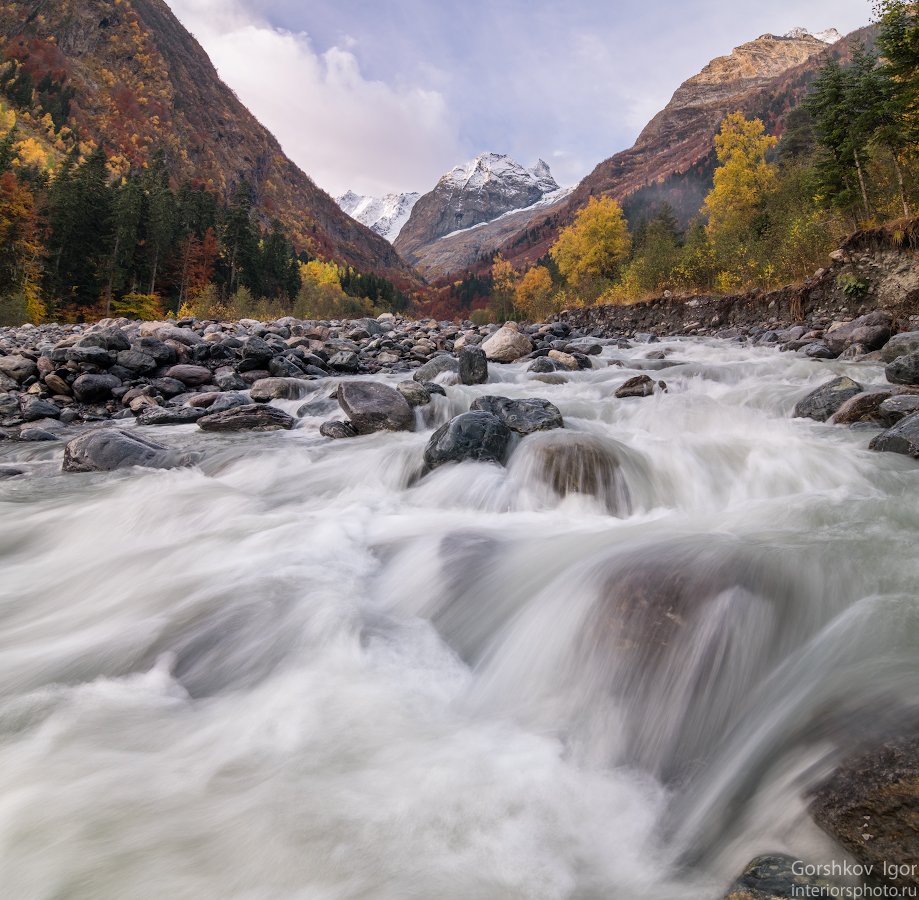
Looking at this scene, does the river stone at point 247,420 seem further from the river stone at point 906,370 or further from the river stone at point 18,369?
the river stone at point 906,370

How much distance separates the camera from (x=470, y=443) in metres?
4.77

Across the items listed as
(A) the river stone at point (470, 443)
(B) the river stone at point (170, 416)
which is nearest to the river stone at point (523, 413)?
(A) the river stone at point (470, 443)

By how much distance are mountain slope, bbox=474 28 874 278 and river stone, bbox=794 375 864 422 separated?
79.2 m

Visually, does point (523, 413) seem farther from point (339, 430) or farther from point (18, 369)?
point (18, 369)

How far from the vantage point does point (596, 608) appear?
2.19 metres

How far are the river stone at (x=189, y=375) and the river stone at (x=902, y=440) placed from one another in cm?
973

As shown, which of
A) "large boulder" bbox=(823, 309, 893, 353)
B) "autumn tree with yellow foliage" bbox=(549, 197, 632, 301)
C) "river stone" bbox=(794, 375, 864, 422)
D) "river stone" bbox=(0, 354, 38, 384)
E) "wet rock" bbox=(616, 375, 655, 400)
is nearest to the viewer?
"river stone" bbox=(794, 375, 864, 422)

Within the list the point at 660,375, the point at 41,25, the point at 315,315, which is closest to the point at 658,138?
the point at 41,25

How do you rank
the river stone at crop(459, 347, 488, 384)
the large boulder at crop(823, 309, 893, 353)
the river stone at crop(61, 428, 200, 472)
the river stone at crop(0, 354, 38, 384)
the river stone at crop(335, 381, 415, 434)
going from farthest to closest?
the river stone at crop(459, 347, 488, 384), the large boulder at crop(823, 309, 893, 353), the river stone at crop(0, 354, 38, 384), the river stone at crop(335, 381, 415, 434), the river stone at crop(61, 428, 200, 472)

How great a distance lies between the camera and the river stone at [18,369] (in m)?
8.62

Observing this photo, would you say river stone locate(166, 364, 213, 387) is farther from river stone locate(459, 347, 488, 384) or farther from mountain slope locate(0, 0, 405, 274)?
mountain slope locate(0, 0, 405, 274)

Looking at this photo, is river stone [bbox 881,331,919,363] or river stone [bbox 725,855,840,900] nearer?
river stone [bbox 725,855,840,900]

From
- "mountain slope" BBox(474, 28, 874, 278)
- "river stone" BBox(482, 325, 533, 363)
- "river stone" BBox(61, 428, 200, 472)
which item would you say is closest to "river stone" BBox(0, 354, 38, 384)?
"river stone" BBox(61, 428, 200, 472)

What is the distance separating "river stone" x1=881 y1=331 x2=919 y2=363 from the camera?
7335mm
